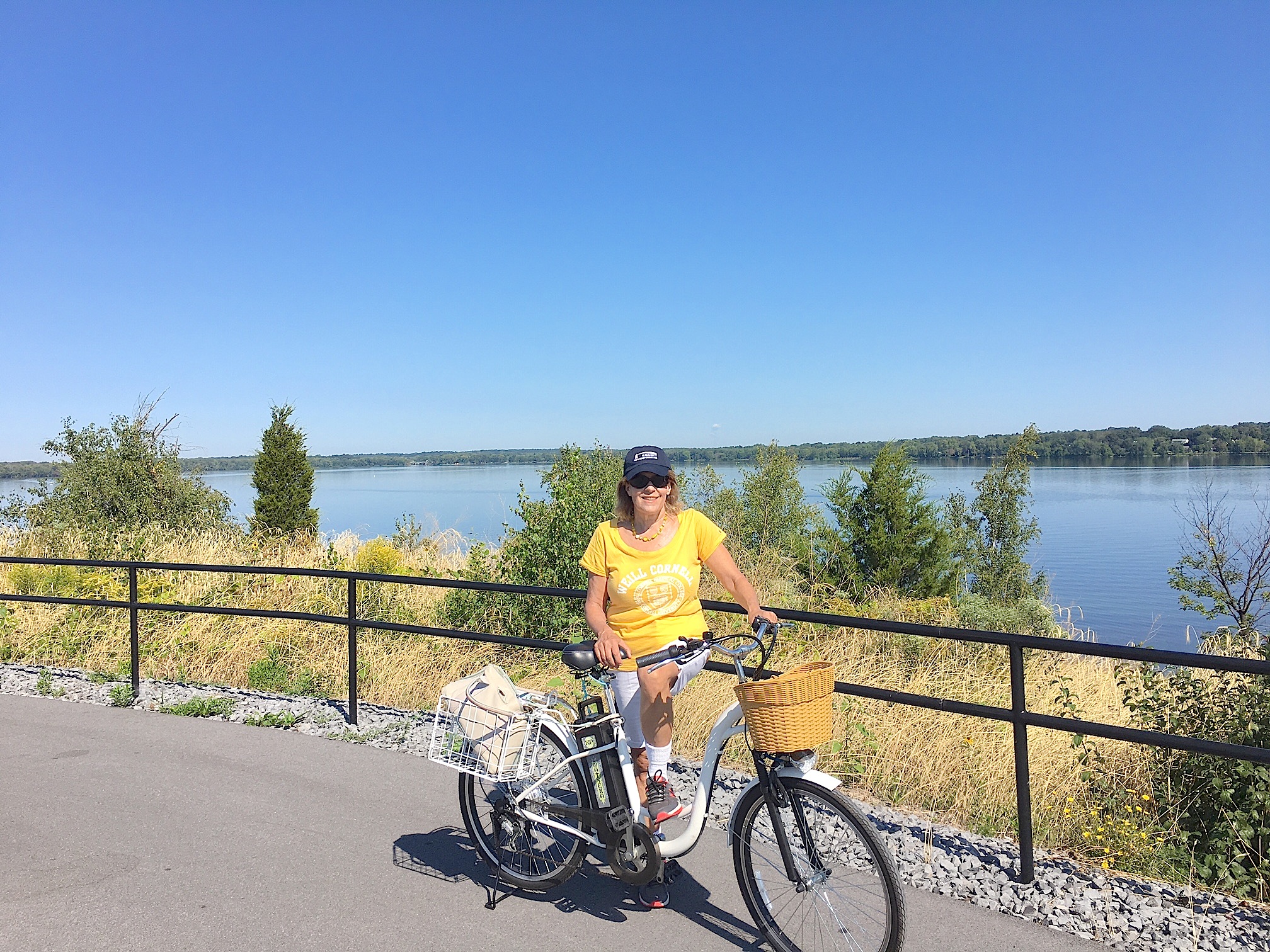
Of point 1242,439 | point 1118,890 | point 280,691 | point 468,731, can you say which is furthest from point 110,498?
point 1242,439

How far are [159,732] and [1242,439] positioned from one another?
259 feet

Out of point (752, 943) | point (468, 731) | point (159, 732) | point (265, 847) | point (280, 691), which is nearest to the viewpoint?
point (752, 943)

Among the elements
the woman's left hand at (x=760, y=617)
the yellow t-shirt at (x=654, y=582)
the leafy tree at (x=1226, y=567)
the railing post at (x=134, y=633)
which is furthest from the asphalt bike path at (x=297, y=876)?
the leafy tree at (x=1226, y=567)

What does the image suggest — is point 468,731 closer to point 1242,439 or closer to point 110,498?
point 110,498

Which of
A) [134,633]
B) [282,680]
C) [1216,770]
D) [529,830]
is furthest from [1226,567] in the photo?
[134,633]

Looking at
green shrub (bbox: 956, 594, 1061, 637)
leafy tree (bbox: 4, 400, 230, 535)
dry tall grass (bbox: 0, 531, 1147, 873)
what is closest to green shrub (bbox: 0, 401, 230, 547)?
leafy tree (bbox: 4, 400, 230, 535)

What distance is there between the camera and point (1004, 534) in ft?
168

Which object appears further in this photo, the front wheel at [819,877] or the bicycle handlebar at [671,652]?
the bicycle handlebar at [671,652]

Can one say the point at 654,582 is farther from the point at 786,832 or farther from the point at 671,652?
the point at 786,832

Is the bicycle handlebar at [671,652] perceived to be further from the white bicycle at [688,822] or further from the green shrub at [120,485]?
the green shrub at [120,485]

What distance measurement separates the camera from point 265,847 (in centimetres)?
399

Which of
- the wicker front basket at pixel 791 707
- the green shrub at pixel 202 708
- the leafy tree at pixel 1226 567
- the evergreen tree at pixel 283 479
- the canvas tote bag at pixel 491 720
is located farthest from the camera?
the evergreen tree at pixel 283 479

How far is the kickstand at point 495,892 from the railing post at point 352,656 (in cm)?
268

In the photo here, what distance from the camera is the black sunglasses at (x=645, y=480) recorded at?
347 centimetres
